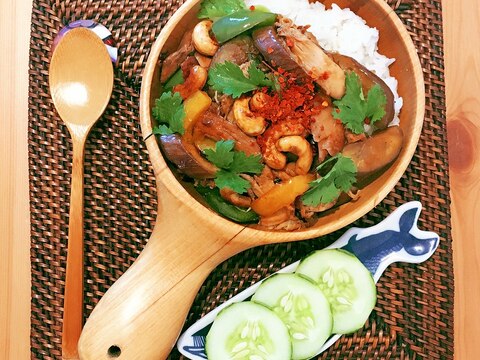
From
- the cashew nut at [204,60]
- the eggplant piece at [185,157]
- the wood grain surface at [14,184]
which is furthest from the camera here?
the wood grain surface at [14,184]

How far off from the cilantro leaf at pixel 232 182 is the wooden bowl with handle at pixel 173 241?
0.28 ft

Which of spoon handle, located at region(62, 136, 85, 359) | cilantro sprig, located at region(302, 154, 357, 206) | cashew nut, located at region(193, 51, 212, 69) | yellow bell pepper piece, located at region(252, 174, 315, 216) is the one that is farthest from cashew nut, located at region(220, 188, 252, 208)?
spoon handle, located at region(62, 136, 85, 359)

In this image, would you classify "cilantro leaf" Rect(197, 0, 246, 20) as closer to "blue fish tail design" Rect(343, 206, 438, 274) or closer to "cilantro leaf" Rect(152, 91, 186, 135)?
"cilantro leaf" Rect(152, 91, 186, 135)

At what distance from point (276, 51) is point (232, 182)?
39cm

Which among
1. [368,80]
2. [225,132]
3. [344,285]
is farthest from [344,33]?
[344,285]

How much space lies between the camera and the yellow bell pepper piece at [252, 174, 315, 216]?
1.58 m

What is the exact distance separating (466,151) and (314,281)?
29.3 inches

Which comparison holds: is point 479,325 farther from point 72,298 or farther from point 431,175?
point 72,298

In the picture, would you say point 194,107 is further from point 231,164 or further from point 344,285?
point 344,285

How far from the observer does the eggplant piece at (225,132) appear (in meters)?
1.58

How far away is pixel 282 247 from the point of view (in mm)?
1830

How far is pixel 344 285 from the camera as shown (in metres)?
1.73

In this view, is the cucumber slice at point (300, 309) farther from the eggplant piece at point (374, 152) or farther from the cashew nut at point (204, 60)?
the cashew nut at point (204, 60)

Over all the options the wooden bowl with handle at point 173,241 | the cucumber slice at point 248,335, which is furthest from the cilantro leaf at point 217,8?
the cucumber slice at point 248,335
